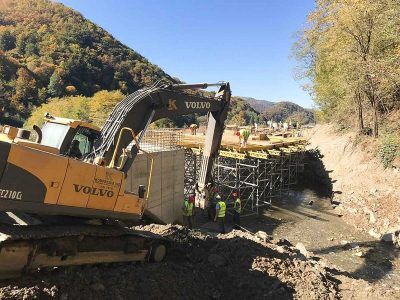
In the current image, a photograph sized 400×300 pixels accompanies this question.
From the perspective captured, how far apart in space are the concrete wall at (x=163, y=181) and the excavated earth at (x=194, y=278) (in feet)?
8.67

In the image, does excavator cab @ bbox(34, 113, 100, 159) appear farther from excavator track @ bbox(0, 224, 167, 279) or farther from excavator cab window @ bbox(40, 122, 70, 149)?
excavator track @ bbox(0, 224, 167, 279)

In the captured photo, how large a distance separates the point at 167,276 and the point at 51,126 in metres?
3.81

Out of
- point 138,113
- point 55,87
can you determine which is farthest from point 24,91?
point 138,113

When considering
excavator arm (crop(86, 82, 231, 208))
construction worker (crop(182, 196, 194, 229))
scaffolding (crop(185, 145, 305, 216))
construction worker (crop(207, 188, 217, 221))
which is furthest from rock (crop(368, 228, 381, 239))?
excavator arm (crop(86, 82, 231, 208))

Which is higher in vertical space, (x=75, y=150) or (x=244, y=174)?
(x=75, y=150)

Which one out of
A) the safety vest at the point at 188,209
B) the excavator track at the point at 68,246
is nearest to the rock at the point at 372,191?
the safety vest at the point at 188,209

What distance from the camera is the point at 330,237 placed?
1616cm

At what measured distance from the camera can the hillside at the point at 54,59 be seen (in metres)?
56.0

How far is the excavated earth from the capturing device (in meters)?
6.01

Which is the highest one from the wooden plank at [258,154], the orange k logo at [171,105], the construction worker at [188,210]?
the orange k logo at [171,105]

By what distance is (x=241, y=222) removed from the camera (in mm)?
18328

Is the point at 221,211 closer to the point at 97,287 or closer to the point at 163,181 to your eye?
the point at 163,181

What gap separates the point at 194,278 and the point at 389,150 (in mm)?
16159

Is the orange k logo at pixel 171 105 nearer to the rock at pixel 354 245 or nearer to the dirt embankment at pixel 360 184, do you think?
the rock at pixel 354 245
